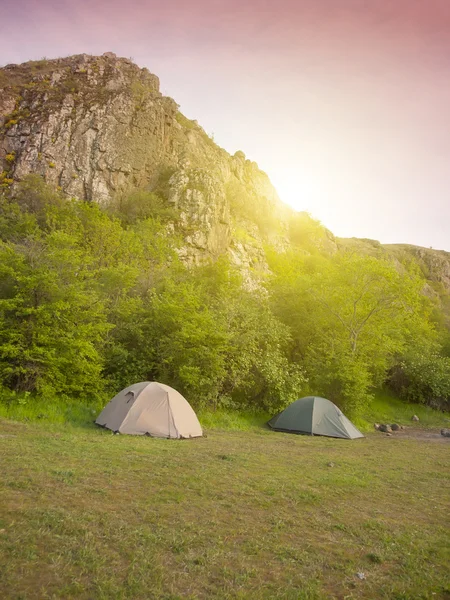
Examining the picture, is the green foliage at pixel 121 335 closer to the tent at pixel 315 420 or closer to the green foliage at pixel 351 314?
the tent at pixel 315 420

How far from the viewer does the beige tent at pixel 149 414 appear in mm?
14133

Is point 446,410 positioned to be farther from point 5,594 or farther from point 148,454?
point 5,594

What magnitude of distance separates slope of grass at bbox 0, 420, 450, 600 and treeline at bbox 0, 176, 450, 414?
6.03 metres

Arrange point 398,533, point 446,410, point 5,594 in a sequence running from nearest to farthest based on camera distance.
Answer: point 5,594 < point 398,533 < point 446,410

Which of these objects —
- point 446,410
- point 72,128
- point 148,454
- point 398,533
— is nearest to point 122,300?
point 148,454

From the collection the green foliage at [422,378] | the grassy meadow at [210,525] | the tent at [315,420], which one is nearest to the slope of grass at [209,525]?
the grassy meadow at [210,525]

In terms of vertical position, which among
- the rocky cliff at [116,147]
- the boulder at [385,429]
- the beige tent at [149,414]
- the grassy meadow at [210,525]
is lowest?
the boulder at [385,429]

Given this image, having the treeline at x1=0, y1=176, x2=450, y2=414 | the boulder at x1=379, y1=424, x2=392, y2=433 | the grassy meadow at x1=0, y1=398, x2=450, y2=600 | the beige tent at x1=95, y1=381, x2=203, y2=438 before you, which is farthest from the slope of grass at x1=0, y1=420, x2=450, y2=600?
the boulder at x1=379, y1=424, x2=392, y2=433

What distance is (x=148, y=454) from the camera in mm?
10766

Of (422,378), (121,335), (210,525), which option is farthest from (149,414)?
(422,378)

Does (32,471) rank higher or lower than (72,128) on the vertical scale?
lower

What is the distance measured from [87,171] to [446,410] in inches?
1676

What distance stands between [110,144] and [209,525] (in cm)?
4746

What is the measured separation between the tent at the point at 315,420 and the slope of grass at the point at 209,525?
21.0ft
